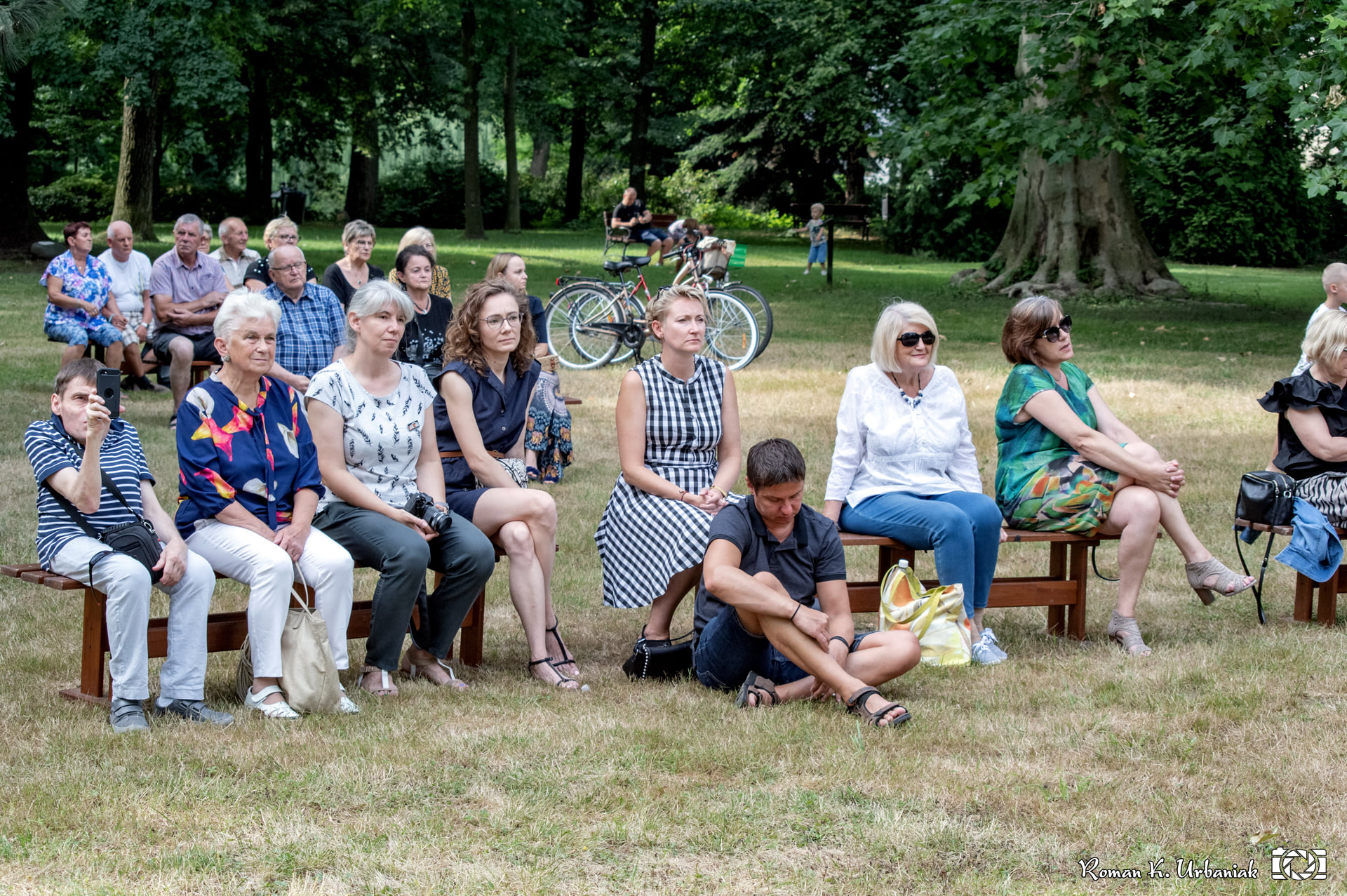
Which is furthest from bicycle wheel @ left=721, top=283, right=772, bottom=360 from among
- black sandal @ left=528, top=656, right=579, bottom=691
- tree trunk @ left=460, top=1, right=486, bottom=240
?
tree trunk @ left=460, top=1, right=486, bottom=240

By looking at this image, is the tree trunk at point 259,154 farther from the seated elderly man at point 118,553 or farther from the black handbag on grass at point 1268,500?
the black handbag on grass at point 1268,500

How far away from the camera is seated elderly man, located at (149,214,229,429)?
1059 cm

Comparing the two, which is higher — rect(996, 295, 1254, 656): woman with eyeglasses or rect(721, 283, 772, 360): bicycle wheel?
rect(721, 283, 772, 360): bicycle wheel

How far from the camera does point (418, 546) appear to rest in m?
4.94

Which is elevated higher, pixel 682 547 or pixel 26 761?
pixel 682 547

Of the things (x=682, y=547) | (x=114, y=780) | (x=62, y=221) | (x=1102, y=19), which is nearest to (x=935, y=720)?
(x=682, y=547)

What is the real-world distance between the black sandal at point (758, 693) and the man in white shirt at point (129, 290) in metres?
8.10

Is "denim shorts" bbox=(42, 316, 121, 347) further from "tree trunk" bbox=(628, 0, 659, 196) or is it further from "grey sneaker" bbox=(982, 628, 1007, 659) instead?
"tree trunk" bbox=(628, 0, 659, 196)

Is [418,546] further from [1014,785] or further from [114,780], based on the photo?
[1014,785]

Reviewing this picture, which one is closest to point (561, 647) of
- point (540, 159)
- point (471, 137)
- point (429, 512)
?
point (429, 512)

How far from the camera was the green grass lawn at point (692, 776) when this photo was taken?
3453 millimetres

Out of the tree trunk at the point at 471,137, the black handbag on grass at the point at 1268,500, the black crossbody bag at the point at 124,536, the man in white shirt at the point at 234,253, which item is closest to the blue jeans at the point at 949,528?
the black handbag on grass at the point at 1268,500

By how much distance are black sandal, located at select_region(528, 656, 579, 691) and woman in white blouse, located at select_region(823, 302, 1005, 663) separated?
4.09 feet

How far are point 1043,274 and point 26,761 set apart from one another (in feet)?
62.1
